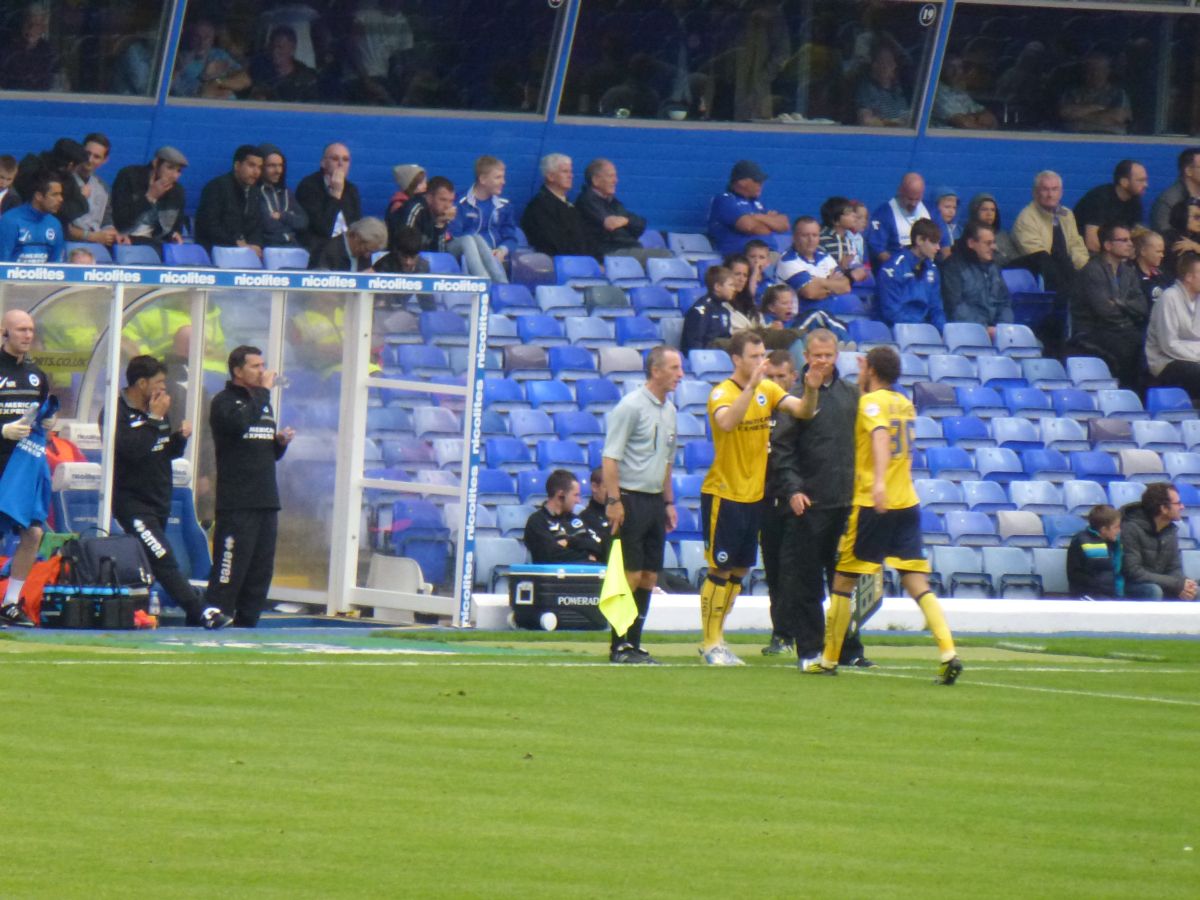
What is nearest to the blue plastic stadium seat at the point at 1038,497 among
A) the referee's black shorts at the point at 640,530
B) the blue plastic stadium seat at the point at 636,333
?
the blue plastic stadium seat at the point at 636,333

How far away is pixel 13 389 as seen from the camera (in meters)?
16.0

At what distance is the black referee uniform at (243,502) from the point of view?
16828mm

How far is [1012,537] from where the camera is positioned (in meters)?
22.2

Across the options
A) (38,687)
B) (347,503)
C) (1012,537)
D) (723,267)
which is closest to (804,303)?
(723,267)

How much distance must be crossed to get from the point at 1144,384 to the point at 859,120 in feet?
14.6

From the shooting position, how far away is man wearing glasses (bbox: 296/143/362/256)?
71.3 feet

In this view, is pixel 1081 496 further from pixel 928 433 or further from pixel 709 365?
pixel 709 365

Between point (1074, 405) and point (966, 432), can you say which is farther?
point (1074, 405)

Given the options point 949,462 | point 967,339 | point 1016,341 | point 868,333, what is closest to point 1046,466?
point 949,462

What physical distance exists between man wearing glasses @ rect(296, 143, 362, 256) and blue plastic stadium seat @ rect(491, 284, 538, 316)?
5.12 feet

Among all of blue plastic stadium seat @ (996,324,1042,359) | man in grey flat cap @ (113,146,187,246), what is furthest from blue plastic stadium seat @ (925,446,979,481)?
man in grey flat cap @ (113,146,187,246)

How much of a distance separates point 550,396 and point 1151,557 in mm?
5867

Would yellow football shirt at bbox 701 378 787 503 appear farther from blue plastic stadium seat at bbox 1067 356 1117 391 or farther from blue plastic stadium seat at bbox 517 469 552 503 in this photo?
blue plastic stadium seat at bbox 1067 356 1117 391

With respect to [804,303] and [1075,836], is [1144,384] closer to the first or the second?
[804,303]
